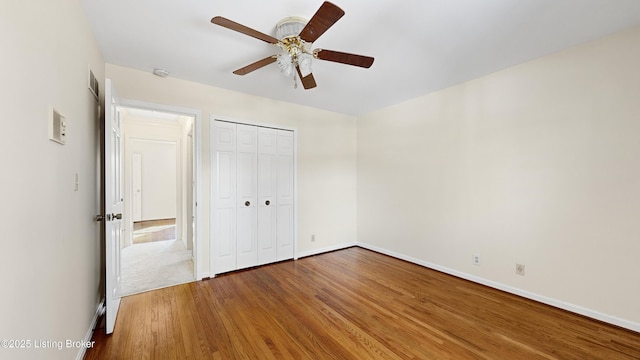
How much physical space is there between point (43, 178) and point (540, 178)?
12.8ft

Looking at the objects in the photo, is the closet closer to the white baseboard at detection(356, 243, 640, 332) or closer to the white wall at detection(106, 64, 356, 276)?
the white wall at detection(106, 64, 356, 276)

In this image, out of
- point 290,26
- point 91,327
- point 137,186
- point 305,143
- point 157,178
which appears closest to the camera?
point 290,26

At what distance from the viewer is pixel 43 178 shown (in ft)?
4.09

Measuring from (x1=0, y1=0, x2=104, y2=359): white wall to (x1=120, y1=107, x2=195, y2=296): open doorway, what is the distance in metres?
1.34

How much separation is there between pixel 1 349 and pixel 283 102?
3.61 metres

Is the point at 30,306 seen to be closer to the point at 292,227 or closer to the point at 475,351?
the point at 475,351

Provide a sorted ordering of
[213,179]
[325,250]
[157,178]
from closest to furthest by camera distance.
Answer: [213,179], [325,250], [157,178]

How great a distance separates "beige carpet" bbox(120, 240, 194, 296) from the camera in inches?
120

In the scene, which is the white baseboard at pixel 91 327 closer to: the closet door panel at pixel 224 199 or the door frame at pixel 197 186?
the door frame at pixel 197 186

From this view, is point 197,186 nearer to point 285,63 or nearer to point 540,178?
point 285,63

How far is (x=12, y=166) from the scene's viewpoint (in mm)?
980

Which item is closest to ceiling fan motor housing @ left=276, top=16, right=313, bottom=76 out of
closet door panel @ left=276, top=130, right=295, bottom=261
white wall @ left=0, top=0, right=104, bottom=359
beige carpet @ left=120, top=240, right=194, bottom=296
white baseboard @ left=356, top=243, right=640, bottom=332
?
white wall @ left=0, top=0, right=104, bottom=359

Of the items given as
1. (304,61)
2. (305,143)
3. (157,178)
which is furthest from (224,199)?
(157,178)

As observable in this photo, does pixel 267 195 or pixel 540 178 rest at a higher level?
pixel 540 178
